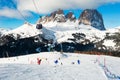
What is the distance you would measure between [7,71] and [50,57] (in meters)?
34.2

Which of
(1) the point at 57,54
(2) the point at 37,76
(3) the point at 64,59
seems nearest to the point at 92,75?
(2) the point at 37,76

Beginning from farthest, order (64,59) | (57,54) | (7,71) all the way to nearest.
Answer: (57,54) < (64,59) < (7,71)

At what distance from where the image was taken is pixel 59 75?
2505cm

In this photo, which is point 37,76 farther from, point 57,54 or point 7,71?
point 57,54

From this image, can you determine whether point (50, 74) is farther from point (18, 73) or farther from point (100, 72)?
point (100, 72)

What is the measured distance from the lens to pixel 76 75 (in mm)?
26297

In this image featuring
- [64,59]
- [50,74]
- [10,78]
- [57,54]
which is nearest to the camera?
[10,78]

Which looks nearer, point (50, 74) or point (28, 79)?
point (28, 79)

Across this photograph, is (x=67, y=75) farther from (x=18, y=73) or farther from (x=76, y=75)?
(x=18, y=73)

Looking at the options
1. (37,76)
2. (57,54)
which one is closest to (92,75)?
(37,76)

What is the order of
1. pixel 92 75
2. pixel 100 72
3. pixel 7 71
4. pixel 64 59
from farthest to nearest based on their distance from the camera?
pixel 64 59
pixel 100 72
pixel 92 75
pixel 7 71

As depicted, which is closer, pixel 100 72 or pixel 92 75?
pixel 92 75

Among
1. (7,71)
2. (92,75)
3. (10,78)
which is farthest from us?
(92,75)

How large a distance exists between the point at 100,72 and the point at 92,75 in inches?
102
